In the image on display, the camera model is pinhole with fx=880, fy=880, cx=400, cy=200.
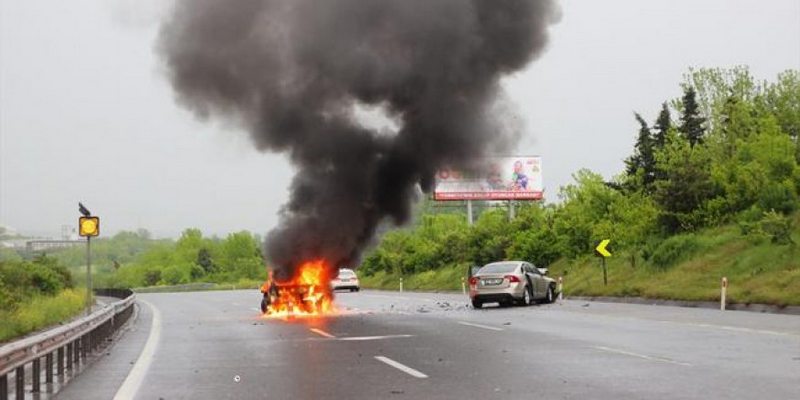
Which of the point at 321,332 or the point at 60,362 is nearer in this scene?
the point at 60,362

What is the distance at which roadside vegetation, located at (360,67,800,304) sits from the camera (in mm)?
29156

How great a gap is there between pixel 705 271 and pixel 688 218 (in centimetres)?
737

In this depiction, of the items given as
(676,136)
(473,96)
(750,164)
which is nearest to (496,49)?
(473,96)

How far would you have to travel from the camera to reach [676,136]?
4138 centimetres

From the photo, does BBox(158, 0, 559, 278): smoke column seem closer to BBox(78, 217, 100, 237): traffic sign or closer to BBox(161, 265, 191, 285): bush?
BBox(78, 217, 100, 237): traffic sign

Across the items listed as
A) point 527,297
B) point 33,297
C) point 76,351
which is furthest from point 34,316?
point 527,297

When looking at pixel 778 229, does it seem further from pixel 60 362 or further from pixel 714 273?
pixel 60 362

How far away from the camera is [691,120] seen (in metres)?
48.0

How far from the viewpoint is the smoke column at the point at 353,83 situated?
87.1ft

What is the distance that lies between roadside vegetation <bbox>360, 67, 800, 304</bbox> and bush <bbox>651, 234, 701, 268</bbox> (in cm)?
5

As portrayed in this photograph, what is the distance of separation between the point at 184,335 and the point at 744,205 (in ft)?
87.4

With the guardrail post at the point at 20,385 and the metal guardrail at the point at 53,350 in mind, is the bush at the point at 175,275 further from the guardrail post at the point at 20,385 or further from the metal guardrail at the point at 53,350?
the guardrail post at the point at 20,385

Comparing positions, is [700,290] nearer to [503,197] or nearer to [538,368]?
[538,368]

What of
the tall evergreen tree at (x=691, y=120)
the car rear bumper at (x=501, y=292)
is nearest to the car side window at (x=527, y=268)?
the car rear bumper at (x=501, y=292)
